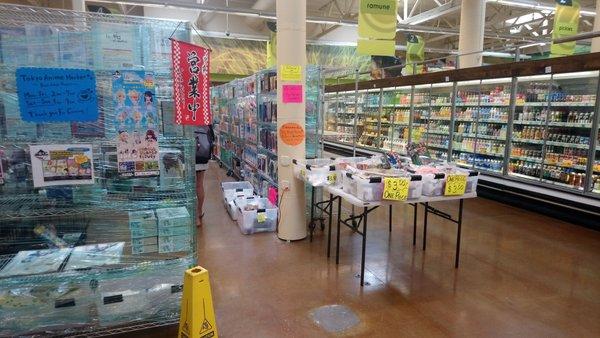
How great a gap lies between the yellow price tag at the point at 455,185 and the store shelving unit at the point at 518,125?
2595mm

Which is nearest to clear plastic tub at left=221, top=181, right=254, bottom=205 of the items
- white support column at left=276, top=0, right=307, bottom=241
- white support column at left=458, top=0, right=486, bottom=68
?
white support column at left=276, top=0, right=307, bottom=241

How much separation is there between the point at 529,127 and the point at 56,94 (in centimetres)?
726

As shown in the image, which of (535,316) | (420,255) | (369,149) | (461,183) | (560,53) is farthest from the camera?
(369,149)

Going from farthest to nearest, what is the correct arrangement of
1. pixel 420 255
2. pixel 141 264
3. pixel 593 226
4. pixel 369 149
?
pixel 369 149
pixel 593 226
pixel 420 255
pixel 141 264

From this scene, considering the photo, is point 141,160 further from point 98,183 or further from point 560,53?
point 560,53

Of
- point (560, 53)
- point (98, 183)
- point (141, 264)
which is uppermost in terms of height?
point (560, 53)

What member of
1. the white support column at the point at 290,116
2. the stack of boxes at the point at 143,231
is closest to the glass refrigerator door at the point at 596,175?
the white support column at the point at 290,116

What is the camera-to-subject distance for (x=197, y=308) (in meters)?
2.43

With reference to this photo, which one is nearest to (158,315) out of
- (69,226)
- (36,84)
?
(69,226)

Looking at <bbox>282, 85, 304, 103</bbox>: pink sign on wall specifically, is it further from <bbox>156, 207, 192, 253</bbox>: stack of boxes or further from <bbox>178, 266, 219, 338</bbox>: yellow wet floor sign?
<bbox>178, 266, 219, 338</bbox>: yellow wet floor sign

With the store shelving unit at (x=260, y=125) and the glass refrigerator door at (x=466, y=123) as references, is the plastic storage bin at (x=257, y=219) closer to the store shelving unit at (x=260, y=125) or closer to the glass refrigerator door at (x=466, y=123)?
the store shelving unit at (x=260, y=125)

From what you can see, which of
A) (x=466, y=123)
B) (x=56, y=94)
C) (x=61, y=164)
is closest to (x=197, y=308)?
(x=61, y=164)

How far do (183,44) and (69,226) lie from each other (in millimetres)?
1636

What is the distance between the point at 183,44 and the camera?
253 cm
